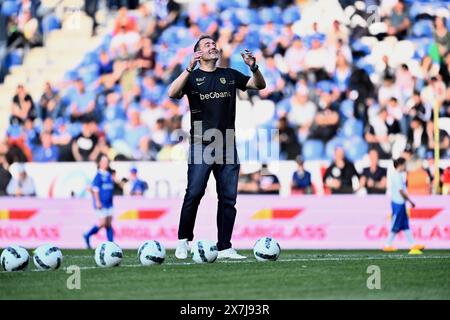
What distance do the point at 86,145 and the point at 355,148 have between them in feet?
20.7

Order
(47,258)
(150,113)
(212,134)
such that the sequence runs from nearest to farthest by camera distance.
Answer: (47,258) < (212,134) < (150,113)

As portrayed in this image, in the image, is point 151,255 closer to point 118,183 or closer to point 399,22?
point 118,183

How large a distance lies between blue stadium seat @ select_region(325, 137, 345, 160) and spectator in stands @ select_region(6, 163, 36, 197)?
6841 millimetres

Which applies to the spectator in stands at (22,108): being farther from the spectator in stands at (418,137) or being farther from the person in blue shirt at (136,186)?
the spectator in stands at (418,137)

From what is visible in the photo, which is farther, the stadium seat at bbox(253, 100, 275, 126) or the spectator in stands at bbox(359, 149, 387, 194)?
the stadium seat at bbox(253, 100, 275, 126)

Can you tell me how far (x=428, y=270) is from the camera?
478 inches

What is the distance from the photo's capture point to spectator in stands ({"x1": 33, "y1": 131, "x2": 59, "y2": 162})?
25375 millimetres

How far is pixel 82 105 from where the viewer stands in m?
26.2

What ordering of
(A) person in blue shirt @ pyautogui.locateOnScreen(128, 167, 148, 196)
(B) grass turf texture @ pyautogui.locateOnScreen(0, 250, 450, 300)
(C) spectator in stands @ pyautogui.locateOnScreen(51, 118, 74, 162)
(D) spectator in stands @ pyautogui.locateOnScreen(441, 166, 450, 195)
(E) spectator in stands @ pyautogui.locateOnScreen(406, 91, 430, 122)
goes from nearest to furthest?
(B) grass turf texture @ pyautogui.locateOnScreen(0, 250, 450, 300) → (D) spectator in stands @ pyautogui.locateOnScreen(441, 166, 450, 195) → (E) spectator in stands @ pyautogui.locateOnScreen(406, 91, 430, 122) → (A) person in blue shirt @ pyautogui.locateOnScreen(128, 167, 148, 196) → (C) spectator in stands @ pyautogui.locateOnScreen(51, 118, 74, 162)

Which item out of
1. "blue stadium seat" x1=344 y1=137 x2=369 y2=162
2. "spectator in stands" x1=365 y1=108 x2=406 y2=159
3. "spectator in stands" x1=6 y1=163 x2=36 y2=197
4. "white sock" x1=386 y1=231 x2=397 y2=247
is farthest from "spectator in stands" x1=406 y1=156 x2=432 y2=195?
"spectator in stands" x1=6 y1=163 x2=36 y2=197

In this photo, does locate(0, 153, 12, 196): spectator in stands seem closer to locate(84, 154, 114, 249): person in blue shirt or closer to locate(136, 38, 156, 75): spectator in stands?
locate(84, 154, 114, 249): person in blue shirt

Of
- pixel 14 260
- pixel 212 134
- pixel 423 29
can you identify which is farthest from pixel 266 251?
pixel 423 29
